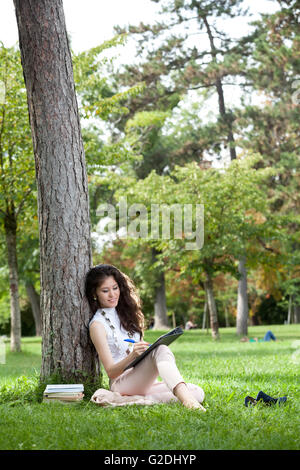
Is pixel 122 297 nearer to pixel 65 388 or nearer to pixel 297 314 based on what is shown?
pixel 65 388

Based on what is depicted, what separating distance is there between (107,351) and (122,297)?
711mm

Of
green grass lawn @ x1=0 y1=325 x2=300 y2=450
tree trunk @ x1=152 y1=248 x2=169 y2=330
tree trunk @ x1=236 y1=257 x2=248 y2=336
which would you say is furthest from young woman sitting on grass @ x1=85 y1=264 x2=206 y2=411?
tree trunk @ x1=152 y1=248 x2=169 y2=330

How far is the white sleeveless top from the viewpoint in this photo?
5.29 m

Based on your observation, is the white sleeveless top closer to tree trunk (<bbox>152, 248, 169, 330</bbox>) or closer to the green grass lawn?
the green grass lawn

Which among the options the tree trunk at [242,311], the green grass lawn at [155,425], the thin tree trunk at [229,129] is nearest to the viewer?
the green grass lawn at [155,425]

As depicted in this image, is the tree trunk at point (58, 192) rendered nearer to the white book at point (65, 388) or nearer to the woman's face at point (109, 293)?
the woman's face at point (109, 293)

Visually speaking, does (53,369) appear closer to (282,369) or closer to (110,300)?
(110,300)

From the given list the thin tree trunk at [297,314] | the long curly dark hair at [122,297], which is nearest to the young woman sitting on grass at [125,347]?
the long curly dark hair at [122,297]

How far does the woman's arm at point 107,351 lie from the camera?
4816 millimetres

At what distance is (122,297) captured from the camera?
566cm

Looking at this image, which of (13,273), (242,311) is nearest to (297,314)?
(242,311)

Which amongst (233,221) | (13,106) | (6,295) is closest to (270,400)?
(13,106)

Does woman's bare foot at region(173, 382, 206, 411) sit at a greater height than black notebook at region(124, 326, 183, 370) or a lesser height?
lesser

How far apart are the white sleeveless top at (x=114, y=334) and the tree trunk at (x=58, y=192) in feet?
0.85
